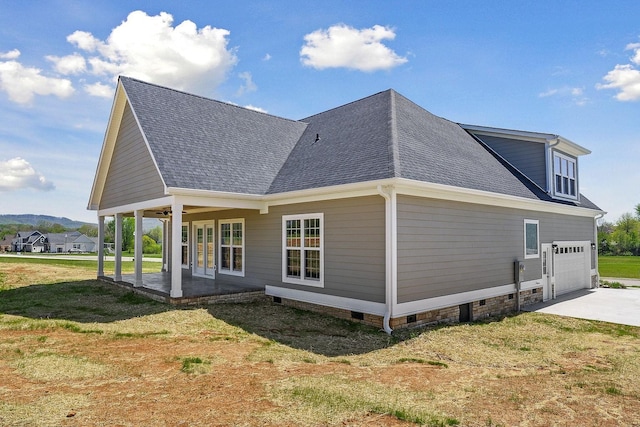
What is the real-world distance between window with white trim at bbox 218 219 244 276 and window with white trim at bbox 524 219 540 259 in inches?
386

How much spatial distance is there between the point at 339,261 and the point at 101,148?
1139 centimetres

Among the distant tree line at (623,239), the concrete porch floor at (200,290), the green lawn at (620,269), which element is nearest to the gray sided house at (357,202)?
the concrete porch floor at (200,290)

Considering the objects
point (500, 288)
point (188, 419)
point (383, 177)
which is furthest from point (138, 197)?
point (500, 288)

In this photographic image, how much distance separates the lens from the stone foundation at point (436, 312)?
9070mm

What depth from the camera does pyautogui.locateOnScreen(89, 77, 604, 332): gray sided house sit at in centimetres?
930

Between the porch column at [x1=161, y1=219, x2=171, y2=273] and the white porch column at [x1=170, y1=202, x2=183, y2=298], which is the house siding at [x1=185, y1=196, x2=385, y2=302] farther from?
the porch column at [x1=161, y1=219, x2=171, y2=273]

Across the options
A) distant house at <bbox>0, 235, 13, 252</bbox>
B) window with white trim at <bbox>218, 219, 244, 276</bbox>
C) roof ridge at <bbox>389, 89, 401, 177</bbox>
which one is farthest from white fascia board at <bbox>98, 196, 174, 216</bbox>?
distant house at <bbox>0, 235, 13, 252</bbox>

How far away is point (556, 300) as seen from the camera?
14.4 m

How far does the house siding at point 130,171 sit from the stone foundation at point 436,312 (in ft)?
17.6

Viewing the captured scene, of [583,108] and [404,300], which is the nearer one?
[404,300]

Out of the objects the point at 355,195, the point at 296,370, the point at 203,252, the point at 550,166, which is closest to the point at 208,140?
the point at 203,252

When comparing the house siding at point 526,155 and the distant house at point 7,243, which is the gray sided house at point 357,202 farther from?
the distant house at point 7,243

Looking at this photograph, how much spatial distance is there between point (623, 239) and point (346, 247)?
218 ft

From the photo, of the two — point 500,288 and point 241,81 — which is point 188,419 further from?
point 241,81
